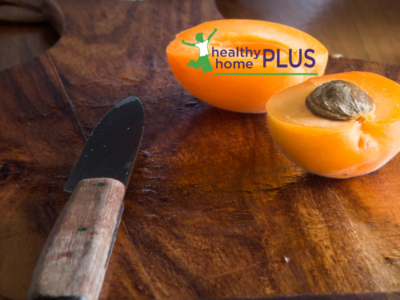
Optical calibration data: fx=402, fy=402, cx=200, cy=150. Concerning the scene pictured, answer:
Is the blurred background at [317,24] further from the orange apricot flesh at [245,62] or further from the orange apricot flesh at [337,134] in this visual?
the orange apricot flesh at [337,134]

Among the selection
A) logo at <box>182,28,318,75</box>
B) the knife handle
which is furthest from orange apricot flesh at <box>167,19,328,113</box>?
the knife handle

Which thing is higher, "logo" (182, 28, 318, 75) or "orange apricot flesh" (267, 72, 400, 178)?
"logo" (182, 28, 318, 75)

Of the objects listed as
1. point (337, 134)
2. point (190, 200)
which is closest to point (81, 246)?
point (190, 200)

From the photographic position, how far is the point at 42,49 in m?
1.29

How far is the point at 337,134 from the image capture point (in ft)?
2.16

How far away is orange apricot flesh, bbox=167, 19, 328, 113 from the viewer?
2.69 ft

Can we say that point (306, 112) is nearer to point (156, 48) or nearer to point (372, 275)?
point (372, 275)

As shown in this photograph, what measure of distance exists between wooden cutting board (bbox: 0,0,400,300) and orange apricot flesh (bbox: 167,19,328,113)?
0.23 ft

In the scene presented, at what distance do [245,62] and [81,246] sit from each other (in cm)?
48

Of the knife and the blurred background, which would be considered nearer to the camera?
the knife

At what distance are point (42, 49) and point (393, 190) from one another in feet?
3.61

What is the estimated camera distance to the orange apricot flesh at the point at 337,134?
0.67 metres

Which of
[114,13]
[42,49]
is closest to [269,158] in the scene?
[114,13]

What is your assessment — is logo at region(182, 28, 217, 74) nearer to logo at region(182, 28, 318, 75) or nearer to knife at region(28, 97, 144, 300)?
logo at region(182, 28, 318, 75)
